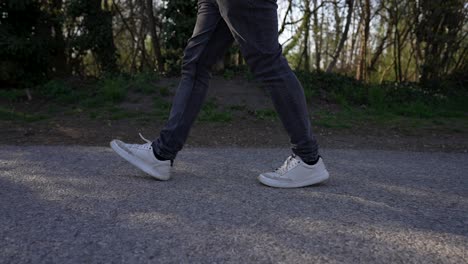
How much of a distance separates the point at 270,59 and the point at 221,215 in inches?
37.9

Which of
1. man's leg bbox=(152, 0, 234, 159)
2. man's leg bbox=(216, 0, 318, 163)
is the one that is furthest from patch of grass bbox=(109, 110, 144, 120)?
man's leg bbox=(216, 0, 318, 163)

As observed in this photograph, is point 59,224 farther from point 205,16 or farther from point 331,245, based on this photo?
point 205,16

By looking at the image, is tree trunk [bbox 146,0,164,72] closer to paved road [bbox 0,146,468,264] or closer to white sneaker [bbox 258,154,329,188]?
paved road [bbox 0,146,468,264]

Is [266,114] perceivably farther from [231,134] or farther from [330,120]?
[231,134]

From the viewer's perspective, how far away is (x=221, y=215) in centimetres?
197

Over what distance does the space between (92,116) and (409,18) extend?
7869mm

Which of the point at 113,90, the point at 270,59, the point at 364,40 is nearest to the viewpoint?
the point at 270,59

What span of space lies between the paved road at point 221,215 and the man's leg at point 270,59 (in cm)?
34

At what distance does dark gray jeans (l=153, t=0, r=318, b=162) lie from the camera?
7.95ft

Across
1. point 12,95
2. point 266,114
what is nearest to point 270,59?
point 266,114

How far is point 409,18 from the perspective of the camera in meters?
10.3

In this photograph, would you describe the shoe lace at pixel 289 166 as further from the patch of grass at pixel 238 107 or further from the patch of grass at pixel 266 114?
the patch of grass at pixel 238 107

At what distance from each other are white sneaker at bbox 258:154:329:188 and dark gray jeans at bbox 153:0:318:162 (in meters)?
0.06

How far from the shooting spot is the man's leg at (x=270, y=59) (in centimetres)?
240
